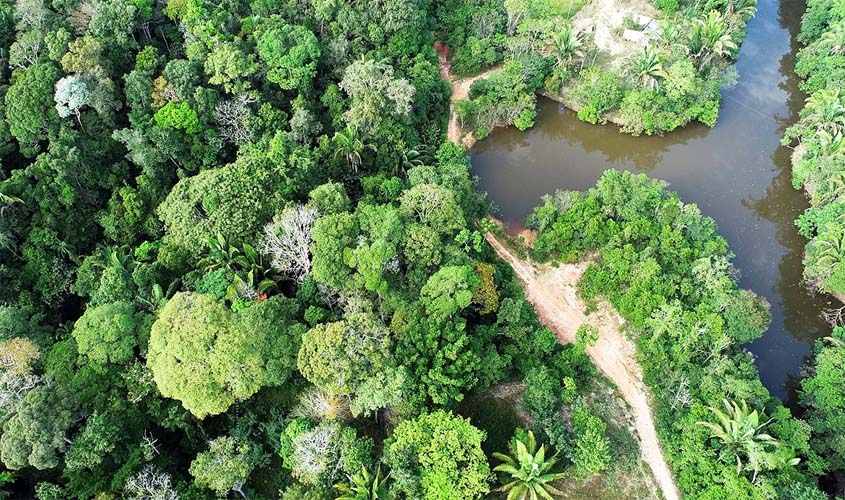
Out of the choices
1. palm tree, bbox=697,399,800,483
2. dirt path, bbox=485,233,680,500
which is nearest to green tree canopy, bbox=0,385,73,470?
dirt path, bbox=485,233,680,500

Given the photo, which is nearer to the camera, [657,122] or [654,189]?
[654,189]

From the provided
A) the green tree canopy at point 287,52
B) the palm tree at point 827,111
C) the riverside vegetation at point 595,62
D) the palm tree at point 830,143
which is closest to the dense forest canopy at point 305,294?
the green tree canopy at point 287,52

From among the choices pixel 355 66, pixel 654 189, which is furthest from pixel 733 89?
pixel 355 66

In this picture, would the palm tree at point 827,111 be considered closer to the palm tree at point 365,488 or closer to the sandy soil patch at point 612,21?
the sandy soil patch at point 612,21

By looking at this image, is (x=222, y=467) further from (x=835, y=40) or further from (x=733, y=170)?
(x=835, y=40)

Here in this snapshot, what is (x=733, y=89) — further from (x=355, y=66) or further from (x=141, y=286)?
(x=141, y=286)

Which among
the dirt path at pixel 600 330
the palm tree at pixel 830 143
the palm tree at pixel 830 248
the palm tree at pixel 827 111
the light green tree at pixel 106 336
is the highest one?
the light green tree at pixel 106 336
